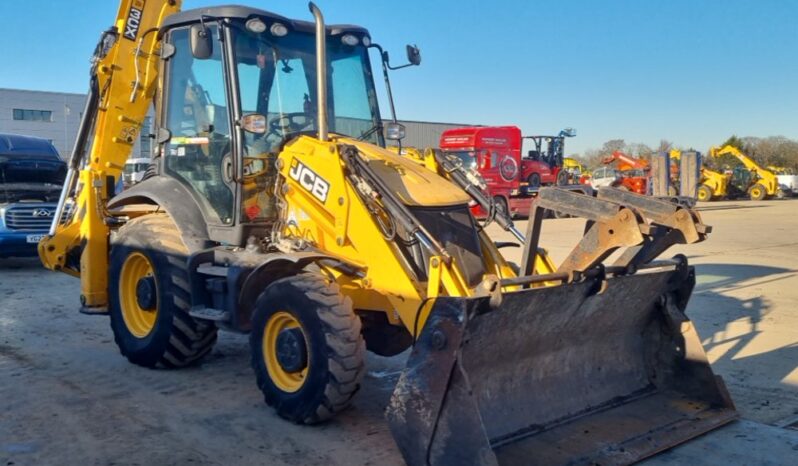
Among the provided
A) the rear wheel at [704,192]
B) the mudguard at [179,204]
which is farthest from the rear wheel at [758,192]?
the mudguard at [179,204]

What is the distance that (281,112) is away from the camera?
5945 millimetres

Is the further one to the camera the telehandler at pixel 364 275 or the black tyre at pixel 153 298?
the black tyre at pixel 153 298

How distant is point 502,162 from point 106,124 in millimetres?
18151

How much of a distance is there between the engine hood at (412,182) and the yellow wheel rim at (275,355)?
1138 millimetres

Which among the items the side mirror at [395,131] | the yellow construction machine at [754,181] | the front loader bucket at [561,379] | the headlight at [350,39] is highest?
the headlight at [350,39]

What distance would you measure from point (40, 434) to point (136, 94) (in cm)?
367

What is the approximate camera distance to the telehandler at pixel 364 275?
14.2ft

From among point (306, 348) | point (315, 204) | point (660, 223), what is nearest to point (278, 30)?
point (315, 204)

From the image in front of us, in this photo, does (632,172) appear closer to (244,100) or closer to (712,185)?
(712,185)

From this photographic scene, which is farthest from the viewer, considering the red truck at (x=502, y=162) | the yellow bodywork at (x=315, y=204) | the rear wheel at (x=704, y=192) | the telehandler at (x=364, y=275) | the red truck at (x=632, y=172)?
the rear wheel at (x=704, y=192)

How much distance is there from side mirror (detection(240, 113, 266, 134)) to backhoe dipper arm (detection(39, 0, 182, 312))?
208 cm

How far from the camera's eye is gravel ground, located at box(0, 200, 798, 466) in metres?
4.58

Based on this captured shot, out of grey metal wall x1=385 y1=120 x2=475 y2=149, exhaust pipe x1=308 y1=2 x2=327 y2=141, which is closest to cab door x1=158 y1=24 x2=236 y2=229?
exhaust pipe x1=308 y1=2 x2=327 y2=141

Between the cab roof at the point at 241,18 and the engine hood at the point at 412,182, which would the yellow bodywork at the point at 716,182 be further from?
the engine hood at the point at 412,182
